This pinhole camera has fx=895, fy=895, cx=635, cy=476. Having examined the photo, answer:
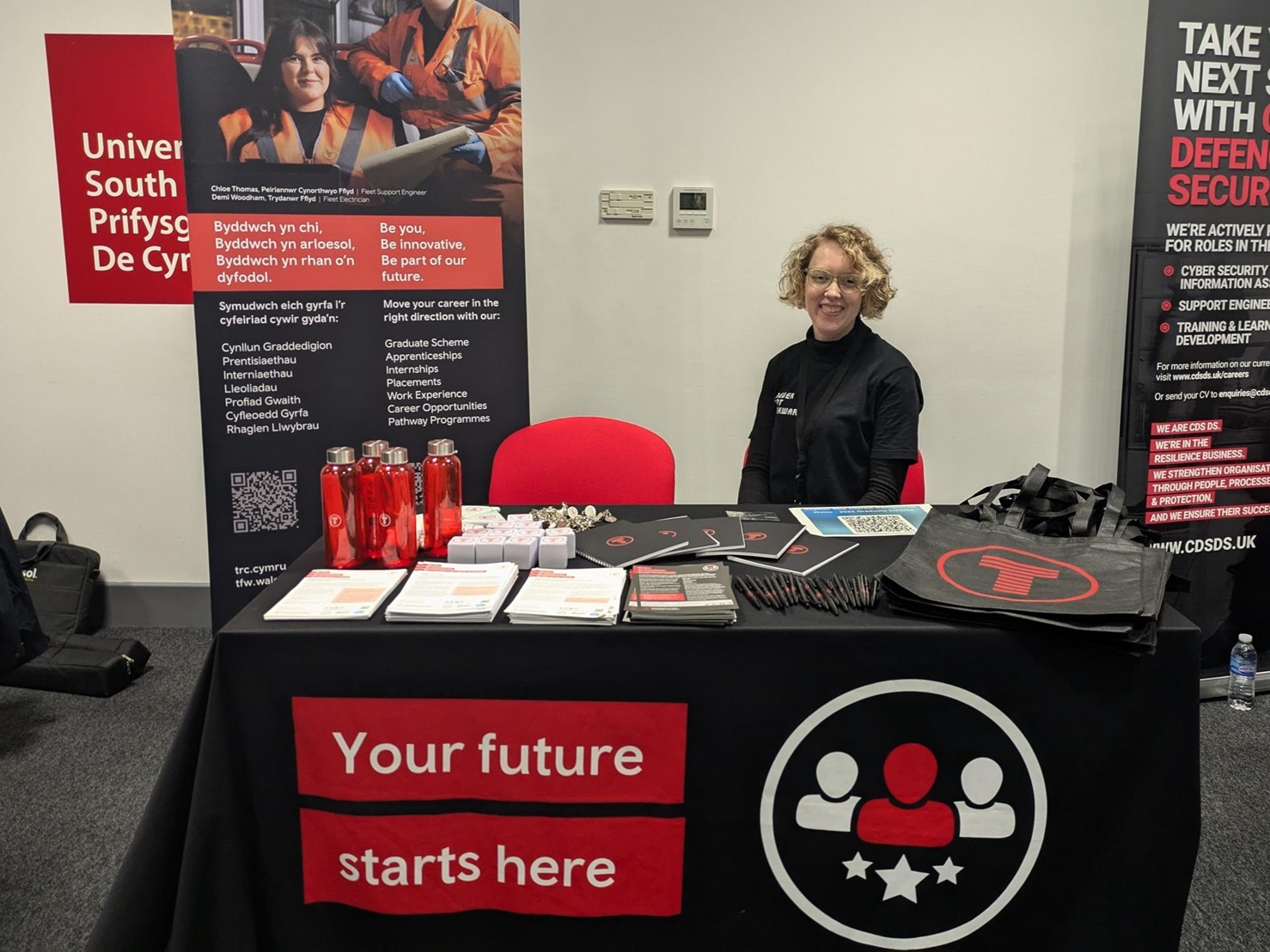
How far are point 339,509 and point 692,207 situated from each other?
1.85 m

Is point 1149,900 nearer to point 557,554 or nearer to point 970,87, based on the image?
point 557,554

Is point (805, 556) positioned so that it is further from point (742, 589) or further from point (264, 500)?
point (264, 500)

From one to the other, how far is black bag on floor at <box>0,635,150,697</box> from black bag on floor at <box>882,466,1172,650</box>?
2.40 metres

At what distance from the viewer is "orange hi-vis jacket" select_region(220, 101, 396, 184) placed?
261 cm

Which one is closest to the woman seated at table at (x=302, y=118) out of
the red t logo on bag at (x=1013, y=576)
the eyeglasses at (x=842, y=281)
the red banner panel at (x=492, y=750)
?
the eyeglasses at (x=842, y=281)

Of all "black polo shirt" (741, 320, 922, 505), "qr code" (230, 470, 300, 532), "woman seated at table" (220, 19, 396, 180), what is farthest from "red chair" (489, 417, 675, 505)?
"woman seated at table" (220, 19, 396, 180)

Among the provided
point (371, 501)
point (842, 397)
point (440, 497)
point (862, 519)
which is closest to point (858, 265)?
point (842, 397)

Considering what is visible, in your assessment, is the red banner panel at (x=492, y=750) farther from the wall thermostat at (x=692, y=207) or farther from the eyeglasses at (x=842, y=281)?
the wall thermostat at (x=692, y=207)

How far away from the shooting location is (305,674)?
1.21 metres

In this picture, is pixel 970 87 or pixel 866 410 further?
pixel 970 87

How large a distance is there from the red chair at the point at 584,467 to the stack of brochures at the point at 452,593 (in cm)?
86

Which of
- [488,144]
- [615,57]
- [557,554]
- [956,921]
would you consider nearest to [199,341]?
[488,144]

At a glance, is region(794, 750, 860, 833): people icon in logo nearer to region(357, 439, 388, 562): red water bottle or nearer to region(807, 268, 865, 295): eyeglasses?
region(357, 439, 388, 562): red water bottle

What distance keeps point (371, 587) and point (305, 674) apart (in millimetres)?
178
